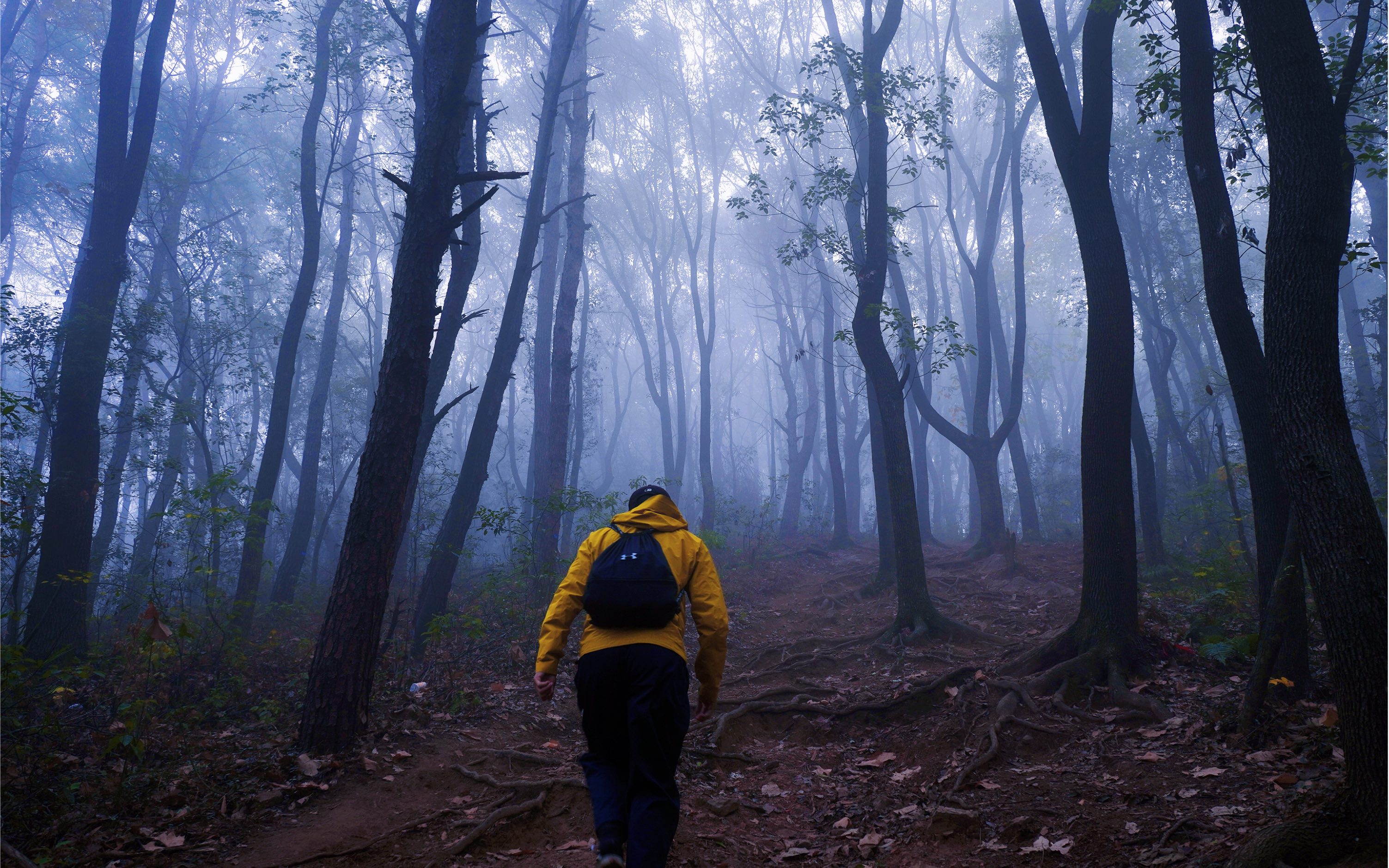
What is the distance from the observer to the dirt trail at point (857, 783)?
4035 mm

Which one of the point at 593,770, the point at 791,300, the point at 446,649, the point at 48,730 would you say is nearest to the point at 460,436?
the point at 791,300

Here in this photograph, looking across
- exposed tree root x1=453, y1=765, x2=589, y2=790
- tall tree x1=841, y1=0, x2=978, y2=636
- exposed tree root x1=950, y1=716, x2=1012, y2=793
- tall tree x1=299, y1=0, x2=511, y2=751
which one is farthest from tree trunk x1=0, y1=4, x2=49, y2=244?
exposed tree root x1=950, y1=716, x2=1012, y2=793

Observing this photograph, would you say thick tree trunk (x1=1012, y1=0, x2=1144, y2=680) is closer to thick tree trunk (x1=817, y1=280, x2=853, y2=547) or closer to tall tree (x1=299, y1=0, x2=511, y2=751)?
tall tree (x1=299, y1=0, x2=511, y2=751)

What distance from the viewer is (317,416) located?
61.2 ft

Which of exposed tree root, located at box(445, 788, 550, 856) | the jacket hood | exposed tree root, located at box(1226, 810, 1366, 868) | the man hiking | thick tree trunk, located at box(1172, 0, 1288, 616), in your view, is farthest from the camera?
thick tree trunk, located at box(1172, 0, 1288, 616)

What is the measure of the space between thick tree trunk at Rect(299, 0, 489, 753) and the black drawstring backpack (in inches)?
118

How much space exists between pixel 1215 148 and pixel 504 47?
25575 mm

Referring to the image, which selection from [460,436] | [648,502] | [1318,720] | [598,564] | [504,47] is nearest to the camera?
[598,564]

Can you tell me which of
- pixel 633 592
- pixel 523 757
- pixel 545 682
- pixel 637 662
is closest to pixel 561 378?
pixel 523 757

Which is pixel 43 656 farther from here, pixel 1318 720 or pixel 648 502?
pixel 1318 720

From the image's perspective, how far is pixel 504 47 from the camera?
1027 inches

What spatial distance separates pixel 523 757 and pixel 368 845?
4.73ft

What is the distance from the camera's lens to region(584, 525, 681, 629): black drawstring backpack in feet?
11.1

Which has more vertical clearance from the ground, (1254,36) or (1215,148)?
(1215,148)
